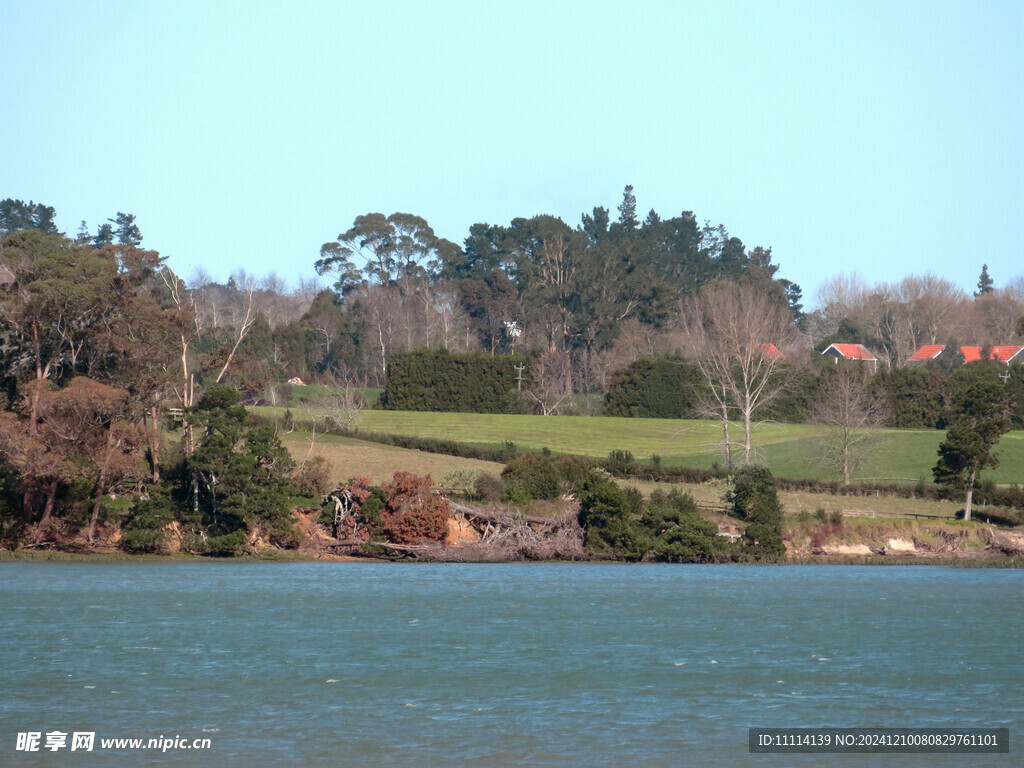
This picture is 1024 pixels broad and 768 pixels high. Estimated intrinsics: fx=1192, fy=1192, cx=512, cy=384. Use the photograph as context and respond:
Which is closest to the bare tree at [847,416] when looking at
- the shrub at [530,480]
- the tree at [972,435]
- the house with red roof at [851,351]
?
the tree at [972,435]

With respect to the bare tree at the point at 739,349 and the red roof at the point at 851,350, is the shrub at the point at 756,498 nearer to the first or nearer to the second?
the bare tree at the point at 739,349

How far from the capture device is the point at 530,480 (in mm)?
43281

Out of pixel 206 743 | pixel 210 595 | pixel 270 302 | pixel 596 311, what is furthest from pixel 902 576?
pixel 270 302

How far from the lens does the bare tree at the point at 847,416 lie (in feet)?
203

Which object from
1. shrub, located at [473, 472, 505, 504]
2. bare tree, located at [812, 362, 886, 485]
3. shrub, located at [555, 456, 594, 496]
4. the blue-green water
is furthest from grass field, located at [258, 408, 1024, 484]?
the blue-green water

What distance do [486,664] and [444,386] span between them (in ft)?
220

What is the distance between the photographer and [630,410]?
287 feet

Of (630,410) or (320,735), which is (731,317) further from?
(320,735)

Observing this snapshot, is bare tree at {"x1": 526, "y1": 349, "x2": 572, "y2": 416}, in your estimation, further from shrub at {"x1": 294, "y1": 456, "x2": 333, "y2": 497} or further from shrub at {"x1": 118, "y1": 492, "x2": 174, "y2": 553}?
shrub at {"x1": 118, "y1": 492, "x2": 174, "y2": 553}

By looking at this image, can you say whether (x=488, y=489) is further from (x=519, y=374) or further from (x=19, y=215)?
(x=19, y=215)

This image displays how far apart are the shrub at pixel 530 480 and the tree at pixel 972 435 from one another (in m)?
16.3

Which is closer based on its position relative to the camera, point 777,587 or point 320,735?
point 320,735

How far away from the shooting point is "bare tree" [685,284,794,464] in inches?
2613

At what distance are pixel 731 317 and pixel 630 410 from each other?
34.0ft
